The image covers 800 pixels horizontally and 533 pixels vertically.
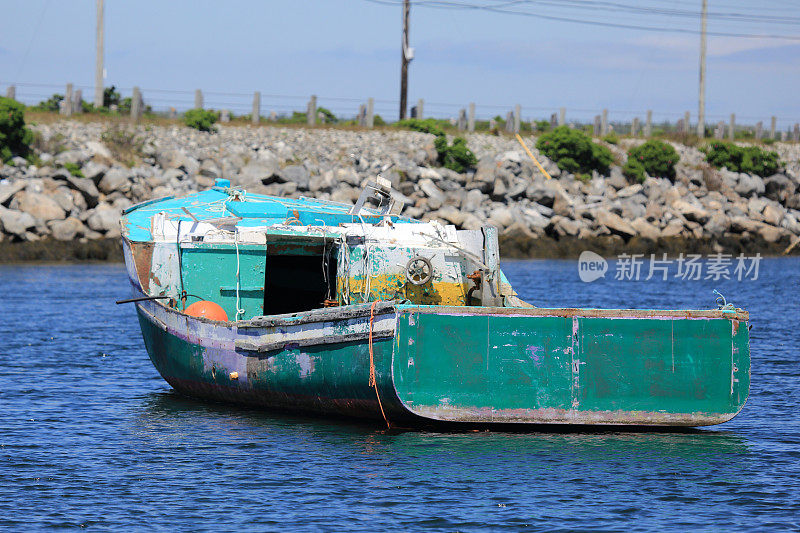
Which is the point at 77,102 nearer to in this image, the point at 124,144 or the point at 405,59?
the point at 124,144

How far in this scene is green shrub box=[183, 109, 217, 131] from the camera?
54.8 m

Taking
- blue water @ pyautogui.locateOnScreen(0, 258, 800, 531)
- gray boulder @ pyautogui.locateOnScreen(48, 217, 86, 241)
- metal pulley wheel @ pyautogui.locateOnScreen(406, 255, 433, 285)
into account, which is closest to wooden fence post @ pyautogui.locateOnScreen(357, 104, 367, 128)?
gray boulder @ pyautogui.locateOnScreen(48, 217, 86, 241)

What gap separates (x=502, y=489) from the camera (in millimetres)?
11039

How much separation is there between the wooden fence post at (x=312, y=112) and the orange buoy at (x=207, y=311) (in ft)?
153

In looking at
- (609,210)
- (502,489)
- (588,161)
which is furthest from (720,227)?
(502,489)

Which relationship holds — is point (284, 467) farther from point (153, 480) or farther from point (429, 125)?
point (429, 125)

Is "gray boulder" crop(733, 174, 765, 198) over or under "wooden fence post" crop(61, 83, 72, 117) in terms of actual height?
under

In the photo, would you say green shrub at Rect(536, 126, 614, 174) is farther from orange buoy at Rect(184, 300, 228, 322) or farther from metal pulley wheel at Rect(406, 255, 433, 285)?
orange buoy at Rect(184, 300, 228, 322)

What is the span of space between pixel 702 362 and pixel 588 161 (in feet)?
148

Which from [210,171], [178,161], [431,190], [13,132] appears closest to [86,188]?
[178,161]

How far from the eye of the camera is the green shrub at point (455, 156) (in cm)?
5197

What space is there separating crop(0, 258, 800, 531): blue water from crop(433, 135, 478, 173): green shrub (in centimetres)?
3484

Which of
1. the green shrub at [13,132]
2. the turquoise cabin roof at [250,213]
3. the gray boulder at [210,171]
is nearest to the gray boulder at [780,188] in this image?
the gray boulder at [210,171]

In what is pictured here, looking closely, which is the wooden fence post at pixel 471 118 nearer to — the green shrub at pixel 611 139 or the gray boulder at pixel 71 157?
the green shrub at pixel 611 139
